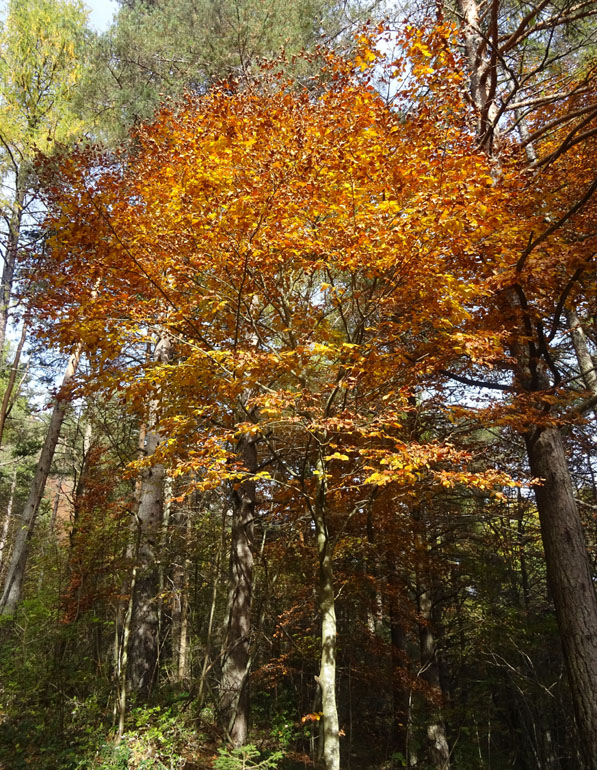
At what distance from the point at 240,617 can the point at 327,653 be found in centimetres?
206

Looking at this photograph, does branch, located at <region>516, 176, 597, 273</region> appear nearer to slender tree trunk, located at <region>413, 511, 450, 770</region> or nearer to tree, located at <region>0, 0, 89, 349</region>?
slender tree trunk, located at <region>413, 511, 450, 770</region>

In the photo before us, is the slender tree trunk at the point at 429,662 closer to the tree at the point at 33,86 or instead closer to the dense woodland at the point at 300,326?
the dense woodland at the point at 300,326

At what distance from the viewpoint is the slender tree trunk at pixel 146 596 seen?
22.9 ft

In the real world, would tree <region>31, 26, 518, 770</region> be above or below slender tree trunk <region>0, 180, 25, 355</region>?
below

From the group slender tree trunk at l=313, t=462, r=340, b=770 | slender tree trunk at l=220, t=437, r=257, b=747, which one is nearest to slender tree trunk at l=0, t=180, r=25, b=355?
slender tree trunk at l=220, t=437, r=257, b=747

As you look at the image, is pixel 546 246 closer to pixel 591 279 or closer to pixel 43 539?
pixel 591 279

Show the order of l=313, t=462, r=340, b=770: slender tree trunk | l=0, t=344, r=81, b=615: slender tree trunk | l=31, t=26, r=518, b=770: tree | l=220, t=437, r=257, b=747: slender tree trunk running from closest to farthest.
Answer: l=313, t=462, r=340, b=770: slender tree trunk
l=31, t=26, r=518, b=770: tree
l=220, t=437, r=257, b=747: slender tree trunk
l=0, t=344, r=81, b=615: slender tree trunk

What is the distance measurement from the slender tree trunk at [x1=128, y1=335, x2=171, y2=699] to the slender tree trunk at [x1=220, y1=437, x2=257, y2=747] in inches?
57.7

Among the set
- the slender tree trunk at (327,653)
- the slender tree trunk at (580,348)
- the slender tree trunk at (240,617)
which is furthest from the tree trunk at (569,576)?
the slender tree trunk at (240,617)

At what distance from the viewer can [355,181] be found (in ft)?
15.9

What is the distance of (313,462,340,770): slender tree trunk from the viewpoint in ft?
13.5

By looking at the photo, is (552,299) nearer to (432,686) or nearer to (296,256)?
(296,256)

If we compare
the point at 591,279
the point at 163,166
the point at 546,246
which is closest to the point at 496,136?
the point at 546,246

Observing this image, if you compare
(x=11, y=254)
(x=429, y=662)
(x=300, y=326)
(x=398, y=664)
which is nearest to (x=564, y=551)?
(x=300, y=326)
